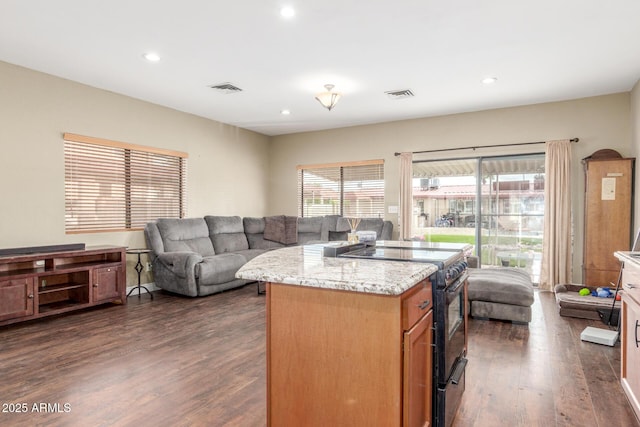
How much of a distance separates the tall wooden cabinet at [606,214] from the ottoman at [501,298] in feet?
4.72

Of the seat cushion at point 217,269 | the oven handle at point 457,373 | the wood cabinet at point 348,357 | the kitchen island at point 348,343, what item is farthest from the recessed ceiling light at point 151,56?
the oven handle at point 457,373

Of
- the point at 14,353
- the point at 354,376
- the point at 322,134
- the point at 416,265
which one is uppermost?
the point at 322,134

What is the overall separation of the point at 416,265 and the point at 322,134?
234 inches

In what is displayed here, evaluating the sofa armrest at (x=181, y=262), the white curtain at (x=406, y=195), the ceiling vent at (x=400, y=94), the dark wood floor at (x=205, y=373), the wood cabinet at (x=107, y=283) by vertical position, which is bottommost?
the dark wood floor at (x=205, y=373)

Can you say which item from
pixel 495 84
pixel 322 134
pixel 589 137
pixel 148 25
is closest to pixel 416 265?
pixel 148 25

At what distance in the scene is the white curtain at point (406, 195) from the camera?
6359 mm

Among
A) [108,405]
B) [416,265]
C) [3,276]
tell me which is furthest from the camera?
[3,276]

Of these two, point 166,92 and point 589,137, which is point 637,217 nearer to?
Answer: point 589,137

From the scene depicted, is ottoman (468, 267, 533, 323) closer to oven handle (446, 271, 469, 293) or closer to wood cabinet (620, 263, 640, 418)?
wood cabinet (620, 263, 640, 418)

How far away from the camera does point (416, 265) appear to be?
5.57 ft

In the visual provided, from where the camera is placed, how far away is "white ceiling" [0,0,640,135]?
2.91 metres

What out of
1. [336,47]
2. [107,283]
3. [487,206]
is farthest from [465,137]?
[107,283]

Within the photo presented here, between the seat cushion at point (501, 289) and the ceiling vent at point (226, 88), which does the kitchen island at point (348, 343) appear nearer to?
the seat cushion at point (501, 289)

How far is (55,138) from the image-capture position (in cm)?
437
